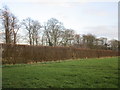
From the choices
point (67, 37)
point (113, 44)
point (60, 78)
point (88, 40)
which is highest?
point (67, 37)

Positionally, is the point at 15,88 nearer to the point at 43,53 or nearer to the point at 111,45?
the point at 43,53

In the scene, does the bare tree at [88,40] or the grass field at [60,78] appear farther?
the bare tree at [88,40]

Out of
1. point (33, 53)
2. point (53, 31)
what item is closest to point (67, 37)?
point (53, 31)

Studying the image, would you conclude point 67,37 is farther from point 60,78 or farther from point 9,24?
point 60,78

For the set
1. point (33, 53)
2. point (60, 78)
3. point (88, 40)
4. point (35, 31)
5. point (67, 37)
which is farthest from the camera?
point (88, 40)

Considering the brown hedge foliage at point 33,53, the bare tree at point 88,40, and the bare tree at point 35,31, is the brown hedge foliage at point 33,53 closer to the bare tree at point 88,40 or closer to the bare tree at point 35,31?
the bare tree at point 35,31

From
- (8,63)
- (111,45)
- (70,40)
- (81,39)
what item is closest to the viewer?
(8,63)

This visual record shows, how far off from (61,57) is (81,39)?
46.4m

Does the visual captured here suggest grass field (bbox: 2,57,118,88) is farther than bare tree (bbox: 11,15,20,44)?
No

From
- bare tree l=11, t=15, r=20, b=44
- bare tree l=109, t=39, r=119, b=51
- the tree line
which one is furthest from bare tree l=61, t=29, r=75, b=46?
bare tree l=109, t=39, r=119, b=51

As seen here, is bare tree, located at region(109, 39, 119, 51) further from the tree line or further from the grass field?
the grass field

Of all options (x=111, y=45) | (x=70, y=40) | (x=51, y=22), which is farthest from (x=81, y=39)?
(x=111, y=45)

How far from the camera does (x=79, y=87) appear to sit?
19.5 feet

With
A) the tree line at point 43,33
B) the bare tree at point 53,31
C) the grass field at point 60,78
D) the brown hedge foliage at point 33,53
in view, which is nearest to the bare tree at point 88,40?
the tree line at point 43,33
